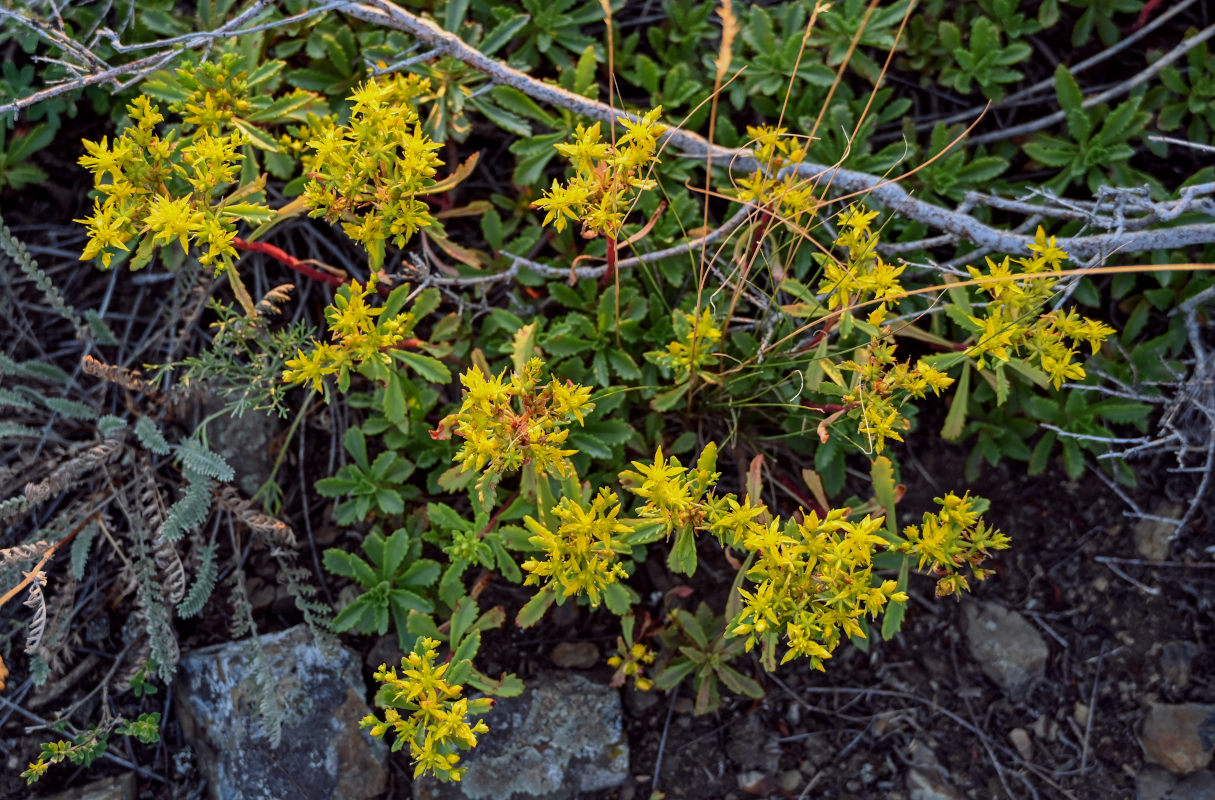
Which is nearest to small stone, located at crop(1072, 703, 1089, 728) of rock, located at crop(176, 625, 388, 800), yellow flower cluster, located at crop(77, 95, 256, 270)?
rock, located at crop(176, 625, 388, 800)

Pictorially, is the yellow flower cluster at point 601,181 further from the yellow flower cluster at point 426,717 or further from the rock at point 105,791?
the rock at point 105,791

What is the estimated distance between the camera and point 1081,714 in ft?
10.6

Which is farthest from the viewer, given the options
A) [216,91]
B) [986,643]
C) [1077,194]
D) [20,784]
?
[1077,194]

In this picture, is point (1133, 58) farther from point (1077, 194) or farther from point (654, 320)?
point (654, 320)

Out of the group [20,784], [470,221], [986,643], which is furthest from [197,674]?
[986,643]

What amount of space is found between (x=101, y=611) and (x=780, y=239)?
2740 millimetres

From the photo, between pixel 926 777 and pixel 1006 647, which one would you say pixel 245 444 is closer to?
pixel 926 777

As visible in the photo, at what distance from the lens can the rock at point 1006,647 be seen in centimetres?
323

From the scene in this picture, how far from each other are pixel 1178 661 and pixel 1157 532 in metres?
0.47

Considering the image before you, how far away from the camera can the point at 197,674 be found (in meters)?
3.00

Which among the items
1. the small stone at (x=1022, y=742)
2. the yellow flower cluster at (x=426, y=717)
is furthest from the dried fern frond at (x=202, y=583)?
the small stone at (x=1022, y=742)

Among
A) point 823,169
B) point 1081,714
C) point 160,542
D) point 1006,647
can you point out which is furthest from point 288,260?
point 1081,714

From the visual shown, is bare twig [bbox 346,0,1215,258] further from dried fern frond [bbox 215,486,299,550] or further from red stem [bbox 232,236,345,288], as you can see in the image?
dried fern frond [bbox 215,486,299,550]

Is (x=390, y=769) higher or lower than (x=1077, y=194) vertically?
lower
